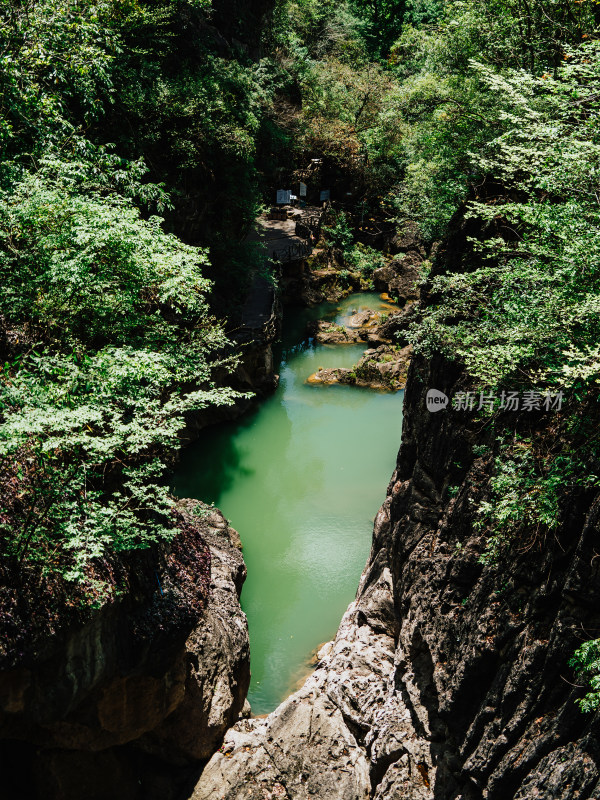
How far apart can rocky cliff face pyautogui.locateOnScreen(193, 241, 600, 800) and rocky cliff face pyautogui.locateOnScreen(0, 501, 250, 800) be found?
31.2 inches

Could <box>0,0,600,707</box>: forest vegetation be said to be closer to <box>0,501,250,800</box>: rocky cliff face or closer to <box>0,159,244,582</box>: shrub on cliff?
<box>0,159,244,582</box>: shrub on cliff

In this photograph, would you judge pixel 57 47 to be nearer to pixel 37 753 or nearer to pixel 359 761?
pixel 37 753

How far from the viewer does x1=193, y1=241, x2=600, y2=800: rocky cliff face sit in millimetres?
4516

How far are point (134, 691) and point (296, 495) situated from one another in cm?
780

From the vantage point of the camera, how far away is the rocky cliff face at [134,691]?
5.62 meters

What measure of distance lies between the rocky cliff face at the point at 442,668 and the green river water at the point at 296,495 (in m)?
1.37

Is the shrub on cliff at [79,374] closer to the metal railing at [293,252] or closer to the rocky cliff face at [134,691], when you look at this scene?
the rocky cliff face at [134,691]

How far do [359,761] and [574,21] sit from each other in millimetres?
12289

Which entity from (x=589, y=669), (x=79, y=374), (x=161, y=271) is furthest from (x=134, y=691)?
(x=161, y=271)

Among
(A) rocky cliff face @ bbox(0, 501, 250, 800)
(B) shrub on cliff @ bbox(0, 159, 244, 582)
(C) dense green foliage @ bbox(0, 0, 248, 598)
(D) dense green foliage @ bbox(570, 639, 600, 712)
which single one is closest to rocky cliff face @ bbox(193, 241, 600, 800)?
(D) dense green foliage @ bbox(570, 639, 600, 712)

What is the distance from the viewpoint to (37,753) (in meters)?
6.91

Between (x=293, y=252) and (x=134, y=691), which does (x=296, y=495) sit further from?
(x=293, y=252)

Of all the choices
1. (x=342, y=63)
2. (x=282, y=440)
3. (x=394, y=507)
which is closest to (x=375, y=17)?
(x=342, y=63)

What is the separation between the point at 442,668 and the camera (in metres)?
6.32
